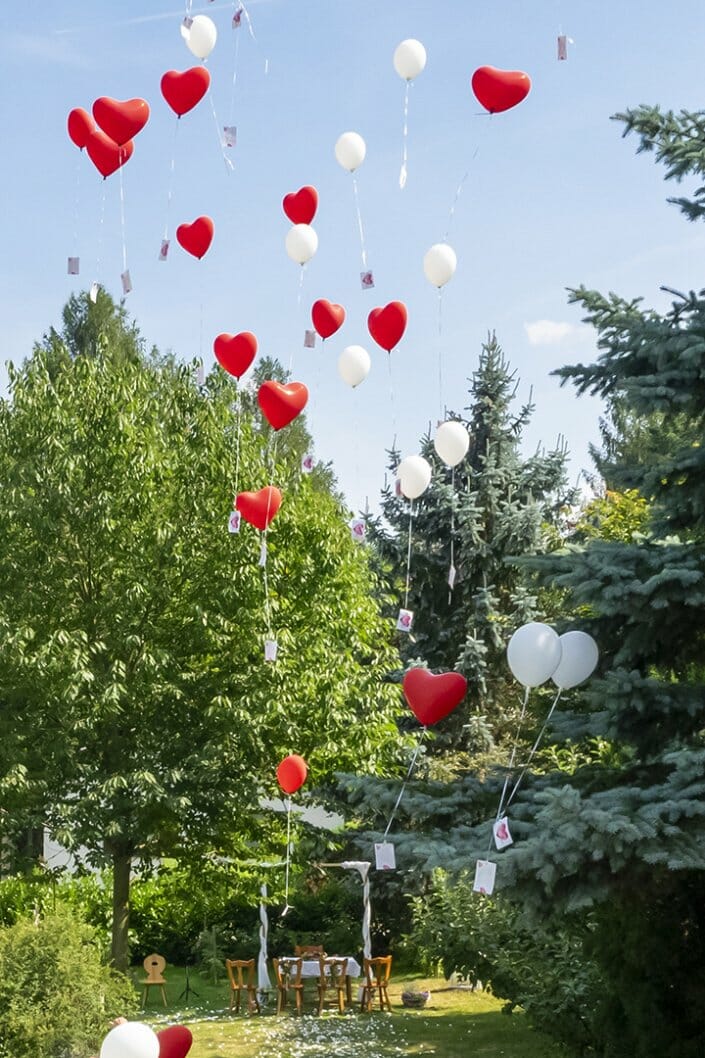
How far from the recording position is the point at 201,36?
30.0 feet

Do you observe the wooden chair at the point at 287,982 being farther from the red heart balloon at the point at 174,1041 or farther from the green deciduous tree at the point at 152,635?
the red heart balloon at the point at 174,1041

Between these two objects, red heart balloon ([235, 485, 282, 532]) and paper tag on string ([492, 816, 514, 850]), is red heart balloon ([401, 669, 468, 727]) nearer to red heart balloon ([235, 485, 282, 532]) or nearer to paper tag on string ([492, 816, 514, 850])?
paper tag on string ([492, 816, 514, 850])

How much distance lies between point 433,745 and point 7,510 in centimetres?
706

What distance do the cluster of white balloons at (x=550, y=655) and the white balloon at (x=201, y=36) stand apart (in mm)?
4830

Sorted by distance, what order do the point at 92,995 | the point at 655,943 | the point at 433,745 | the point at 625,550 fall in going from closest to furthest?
the point at 625,550 < the point at 655,943 < the point at 92,995 < the point at 433,745

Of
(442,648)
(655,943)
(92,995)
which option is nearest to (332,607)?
(442,648)

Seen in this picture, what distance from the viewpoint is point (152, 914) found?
19453 mm

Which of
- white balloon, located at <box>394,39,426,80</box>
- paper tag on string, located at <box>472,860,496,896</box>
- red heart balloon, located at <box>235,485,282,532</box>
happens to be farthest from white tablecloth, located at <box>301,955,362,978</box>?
white balloon, located at <box>394,39,426,80</box>

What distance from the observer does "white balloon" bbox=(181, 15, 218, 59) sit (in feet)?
29.9

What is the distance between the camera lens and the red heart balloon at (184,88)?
913 centimetres

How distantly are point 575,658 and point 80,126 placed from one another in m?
5.18

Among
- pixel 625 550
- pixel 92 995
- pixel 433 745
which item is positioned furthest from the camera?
pixel 433 745

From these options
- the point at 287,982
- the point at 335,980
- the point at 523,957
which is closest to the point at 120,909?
the point at 287,982

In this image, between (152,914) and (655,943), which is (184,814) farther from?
(655,943)
